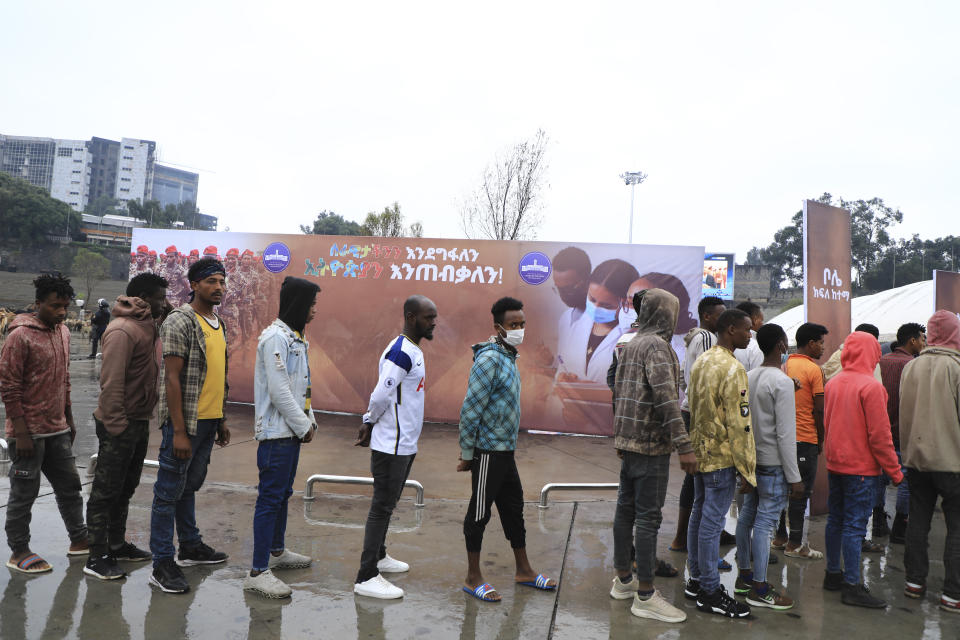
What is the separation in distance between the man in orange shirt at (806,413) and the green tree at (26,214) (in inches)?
2872

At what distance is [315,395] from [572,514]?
631 cm

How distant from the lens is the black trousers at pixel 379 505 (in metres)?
3.73

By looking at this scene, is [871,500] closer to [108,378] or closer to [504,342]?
[504,342]

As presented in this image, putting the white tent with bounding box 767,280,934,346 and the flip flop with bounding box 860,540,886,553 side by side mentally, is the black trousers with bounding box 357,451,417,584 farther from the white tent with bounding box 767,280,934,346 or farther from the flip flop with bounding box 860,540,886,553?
the white tent with bounding box 767,280,934,346

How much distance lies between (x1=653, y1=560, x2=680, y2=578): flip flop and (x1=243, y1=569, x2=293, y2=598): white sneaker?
247 cm

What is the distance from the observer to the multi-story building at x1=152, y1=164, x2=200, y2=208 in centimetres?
15750

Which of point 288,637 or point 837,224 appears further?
point 837,224

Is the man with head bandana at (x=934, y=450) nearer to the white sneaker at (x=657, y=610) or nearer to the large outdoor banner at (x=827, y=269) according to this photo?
the large outdoor banner at (x=827, y=269)

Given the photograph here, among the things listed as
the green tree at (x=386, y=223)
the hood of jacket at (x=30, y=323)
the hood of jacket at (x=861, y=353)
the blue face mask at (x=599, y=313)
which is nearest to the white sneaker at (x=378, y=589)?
the hood of jacket at (x=30, y=323)

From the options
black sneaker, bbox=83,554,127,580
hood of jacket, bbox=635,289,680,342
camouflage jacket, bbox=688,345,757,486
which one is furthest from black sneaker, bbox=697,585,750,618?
black sneaker, bbox=83,554,127,580

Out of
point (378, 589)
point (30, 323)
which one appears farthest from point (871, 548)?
point (30, 323)

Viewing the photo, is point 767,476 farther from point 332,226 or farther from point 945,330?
point 332,226

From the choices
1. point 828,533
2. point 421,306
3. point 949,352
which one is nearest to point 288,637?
point 421,306

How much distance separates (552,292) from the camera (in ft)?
32.7
